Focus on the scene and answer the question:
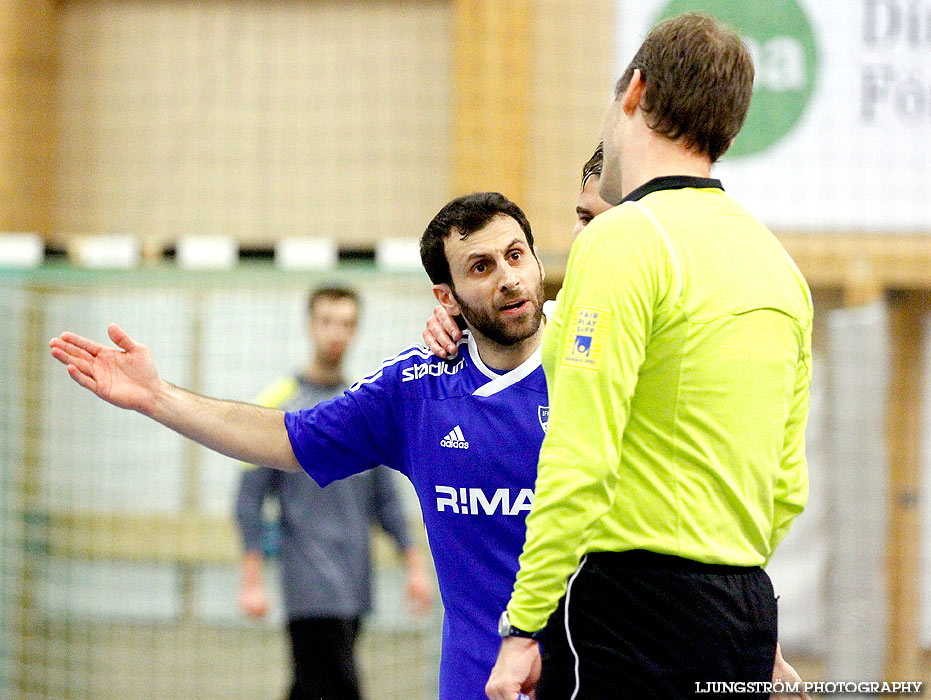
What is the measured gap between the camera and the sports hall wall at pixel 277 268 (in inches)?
223

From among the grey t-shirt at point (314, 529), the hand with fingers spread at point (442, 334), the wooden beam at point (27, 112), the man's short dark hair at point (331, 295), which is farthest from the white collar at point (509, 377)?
the wooden beam at point (27, 112)

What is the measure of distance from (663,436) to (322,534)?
10.4 ft

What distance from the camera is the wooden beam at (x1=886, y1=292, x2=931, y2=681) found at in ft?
20.1

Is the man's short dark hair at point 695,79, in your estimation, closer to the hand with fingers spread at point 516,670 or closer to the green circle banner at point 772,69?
the hand with fingers spread at point 516,670

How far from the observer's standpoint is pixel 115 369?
240 cm

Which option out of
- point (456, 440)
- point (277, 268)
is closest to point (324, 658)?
point (277, 268)

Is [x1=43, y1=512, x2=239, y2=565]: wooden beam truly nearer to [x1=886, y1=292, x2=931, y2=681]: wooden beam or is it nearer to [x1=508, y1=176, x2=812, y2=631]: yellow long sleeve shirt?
[x1=886, y1=292, x2=931, y2=681]: wooden beam

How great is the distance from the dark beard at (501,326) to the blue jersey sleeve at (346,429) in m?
0.23

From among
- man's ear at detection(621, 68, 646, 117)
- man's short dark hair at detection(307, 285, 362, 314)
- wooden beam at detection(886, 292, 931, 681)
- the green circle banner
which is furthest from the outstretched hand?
wooden beam at detection(886, 292, 931, 681)

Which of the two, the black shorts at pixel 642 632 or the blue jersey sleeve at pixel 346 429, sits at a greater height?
the blue jersey sleeve at pixel 346 429

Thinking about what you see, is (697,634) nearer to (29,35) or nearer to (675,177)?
(675,177)

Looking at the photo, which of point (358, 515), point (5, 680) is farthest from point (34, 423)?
point (358, 515)

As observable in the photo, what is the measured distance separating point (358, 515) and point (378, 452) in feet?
7.35

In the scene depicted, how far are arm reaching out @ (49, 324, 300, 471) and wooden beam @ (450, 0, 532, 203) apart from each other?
4.17 meters
